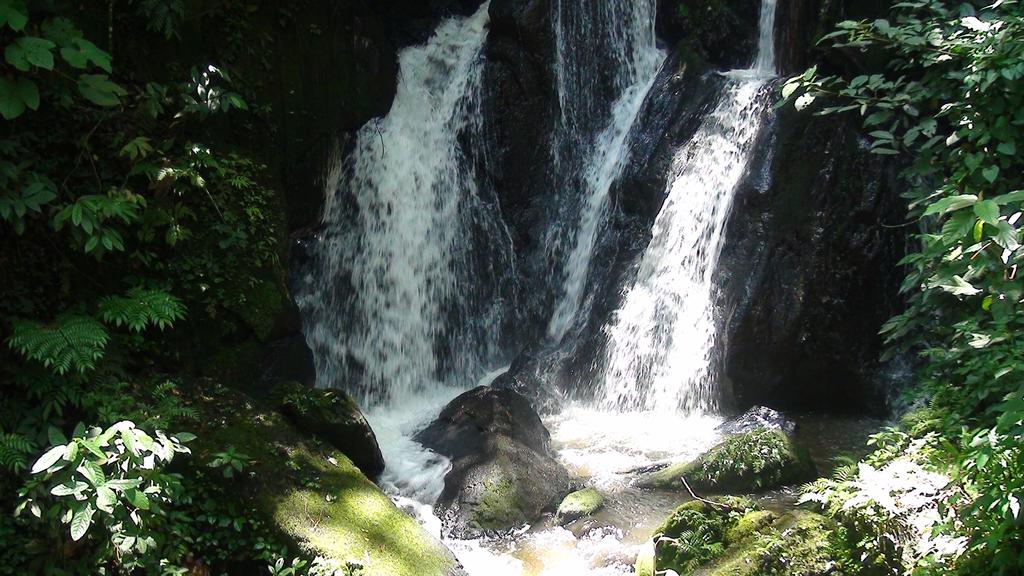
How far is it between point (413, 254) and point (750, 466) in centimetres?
535

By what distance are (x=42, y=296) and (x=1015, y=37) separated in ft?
20.3

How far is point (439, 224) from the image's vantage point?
9.96 metres

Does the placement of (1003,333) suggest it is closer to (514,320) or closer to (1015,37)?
(1015,37)

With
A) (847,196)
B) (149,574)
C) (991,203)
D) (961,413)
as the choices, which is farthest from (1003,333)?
(149,574)

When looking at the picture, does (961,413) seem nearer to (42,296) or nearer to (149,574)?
(149,574)

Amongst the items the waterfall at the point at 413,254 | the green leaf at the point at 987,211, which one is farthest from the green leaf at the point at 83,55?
the waterfall at the point at 413,254

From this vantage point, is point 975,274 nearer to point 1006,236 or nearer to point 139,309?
point 1006,236

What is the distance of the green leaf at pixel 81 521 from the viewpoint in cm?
359

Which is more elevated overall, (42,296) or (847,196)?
(847,196)

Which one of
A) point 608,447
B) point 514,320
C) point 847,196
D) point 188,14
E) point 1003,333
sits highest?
point 188,14

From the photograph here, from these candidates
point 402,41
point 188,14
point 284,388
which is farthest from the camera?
point 402,41

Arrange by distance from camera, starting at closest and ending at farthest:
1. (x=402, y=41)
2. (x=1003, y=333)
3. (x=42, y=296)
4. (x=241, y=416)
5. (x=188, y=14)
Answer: (x=1003, y=333), (x=42, y=296), (x=241, y=416), (x=188, y=14), (x=402, y=41)

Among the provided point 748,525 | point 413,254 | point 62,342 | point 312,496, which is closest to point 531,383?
point 413,254

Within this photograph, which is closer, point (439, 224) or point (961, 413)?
point (961, 413)
